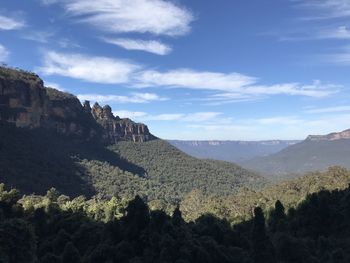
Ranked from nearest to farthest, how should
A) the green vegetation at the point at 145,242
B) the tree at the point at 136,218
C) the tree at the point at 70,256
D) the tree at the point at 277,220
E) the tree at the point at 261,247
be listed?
the green vegetation at the point at 145,242 < the tree at the point at 70,256 < the tree at the point at 261,247 < the tree at the point at 136,218 < the tree at the point at 277,220

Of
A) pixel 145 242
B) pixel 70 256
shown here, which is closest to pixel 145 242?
pixel 145 242

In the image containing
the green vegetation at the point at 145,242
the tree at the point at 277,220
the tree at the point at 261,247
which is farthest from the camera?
the tree at the point at 277,220

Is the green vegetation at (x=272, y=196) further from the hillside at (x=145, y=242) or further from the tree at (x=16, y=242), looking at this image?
the tree at (x=16, y=242)

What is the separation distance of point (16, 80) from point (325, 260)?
510 ft

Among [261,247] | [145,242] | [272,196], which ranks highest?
[145,242]

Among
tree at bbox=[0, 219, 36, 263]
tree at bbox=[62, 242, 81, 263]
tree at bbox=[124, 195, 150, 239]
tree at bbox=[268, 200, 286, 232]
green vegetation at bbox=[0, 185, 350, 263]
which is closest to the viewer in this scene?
tree at bbox=[0, 219, 36, 263]

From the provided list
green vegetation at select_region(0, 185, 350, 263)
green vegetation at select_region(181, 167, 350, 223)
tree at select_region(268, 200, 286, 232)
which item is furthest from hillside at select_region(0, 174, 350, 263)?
green vegetation at select_region(181, 167, 350, 223)

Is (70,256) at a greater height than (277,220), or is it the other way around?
(70,256)

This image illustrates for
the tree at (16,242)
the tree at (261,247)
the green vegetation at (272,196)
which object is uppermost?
the tree at (16,242)

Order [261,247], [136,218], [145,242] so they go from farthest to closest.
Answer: [136,218]
[261,247]
[145,242]

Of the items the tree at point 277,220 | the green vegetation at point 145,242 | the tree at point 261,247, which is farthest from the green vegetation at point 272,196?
the tree at point 261,247

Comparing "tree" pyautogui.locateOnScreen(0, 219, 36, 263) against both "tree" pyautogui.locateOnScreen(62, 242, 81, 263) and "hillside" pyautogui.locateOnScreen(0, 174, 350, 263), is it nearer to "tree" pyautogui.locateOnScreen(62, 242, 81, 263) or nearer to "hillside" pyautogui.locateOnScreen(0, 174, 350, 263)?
"hillside" pyautogui.locateOnScreen(0, 174, 350, 263)

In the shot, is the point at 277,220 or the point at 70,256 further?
the point at 277,220

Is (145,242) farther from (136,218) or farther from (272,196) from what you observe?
(272,196)
